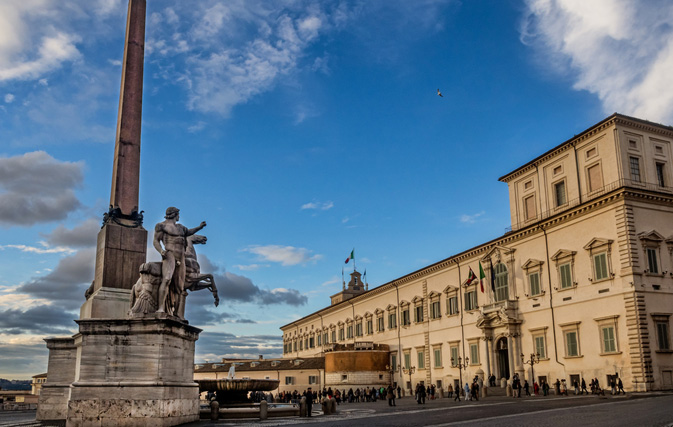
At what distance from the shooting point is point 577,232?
3294 cm

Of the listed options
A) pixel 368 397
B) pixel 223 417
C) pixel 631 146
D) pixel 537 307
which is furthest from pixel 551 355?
pixel 223 417

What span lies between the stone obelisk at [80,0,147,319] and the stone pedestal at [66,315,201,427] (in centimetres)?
83

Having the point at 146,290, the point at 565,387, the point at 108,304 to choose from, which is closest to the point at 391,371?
the point at 565,387

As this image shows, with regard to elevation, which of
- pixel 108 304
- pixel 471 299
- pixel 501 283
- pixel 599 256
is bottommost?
pixel 108 304

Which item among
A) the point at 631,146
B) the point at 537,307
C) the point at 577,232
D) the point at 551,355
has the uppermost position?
the point at 631,146

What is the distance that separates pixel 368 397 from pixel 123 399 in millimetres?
36151

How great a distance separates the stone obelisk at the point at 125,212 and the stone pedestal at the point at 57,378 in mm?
2165

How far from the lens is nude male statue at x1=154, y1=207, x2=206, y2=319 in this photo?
1332 cm

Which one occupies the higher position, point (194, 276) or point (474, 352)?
point (194, 276)

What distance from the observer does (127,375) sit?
12.4 m

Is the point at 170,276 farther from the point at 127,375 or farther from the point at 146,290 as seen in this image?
the point at 127,375

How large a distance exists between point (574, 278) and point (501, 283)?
704 centimetres

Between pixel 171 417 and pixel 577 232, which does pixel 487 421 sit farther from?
pixel 577 232

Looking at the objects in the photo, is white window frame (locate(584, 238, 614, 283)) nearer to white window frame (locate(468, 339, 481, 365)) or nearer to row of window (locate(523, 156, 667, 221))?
row of window (locate(523, 156, 667, 221))
